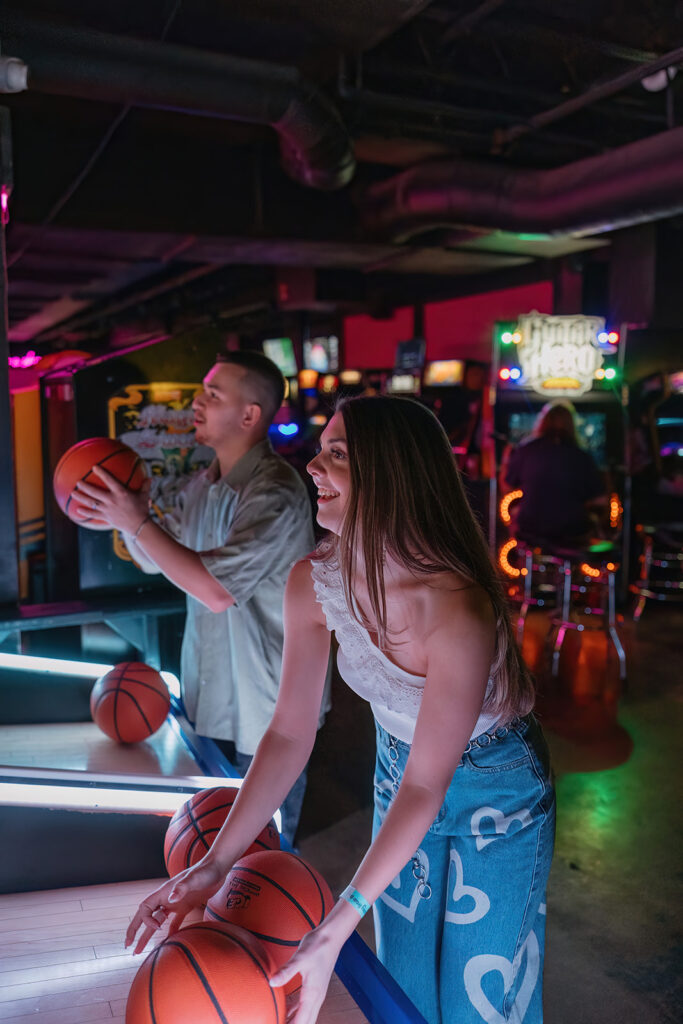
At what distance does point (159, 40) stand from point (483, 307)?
7.25 meters

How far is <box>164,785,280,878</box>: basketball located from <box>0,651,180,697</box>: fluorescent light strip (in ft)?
3.81

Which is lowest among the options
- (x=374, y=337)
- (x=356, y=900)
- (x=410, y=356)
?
(x=356, y=900)

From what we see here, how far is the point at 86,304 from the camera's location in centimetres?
1662

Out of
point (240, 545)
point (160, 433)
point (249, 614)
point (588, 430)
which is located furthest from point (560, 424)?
point (240, 545)

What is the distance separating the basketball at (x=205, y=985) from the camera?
1195 mm

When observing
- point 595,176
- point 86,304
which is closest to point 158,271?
point 86,304

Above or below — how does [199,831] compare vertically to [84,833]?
above

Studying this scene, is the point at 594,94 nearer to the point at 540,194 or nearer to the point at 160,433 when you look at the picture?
the point at 540,194

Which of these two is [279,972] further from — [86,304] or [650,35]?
[86,304]

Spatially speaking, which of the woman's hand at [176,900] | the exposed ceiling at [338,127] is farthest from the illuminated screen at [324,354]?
the woman's hand at [176,900]

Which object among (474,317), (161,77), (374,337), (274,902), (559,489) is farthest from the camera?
(374,337)

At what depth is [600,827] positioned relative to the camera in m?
3.83

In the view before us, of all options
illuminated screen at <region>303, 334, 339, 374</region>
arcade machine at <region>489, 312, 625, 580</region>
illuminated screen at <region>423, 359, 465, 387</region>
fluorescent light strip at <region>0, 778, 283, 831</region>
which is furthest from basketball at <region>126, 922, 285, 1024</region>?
illuminated screen at <region>303, 334, 339, 374</region>

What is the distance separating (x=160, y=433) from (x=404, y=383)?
8.23 metres
